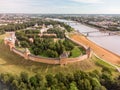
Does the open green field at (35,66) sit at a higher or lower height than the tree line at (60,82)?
lower

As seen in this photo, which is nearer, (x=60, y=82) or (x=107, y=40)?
(x=60, y=82)

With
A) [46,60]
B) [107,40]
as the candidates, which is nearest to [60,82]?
[46,60]

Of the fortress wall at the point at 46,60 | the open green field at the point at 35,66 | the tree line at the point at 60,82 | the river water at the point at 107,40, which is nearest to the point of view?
the tree line at the point at 60,82

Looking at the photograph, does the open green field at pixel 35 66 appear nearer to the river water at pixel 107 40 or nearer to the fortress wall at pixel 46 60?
the fortress wall at pixel 46 60

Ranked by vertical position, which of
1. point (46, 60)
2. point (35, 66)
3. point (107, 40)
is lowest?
point (107, 40)

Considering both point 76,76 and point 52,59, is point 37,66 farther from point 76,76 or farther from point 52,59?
point 76,76

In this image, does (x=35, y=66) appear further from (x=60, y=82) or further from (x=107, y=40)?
(x=107, y=40)

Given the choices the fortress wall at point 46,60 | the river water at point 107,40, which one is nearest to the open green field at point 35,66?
the fortress wall at point 46,60

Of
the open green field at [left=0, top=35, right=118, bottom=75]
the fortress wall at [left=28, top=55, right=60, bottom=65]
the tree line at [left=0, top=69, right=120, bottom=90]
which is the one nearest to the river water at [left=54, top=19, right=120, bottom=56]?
the open green field at [left=0, top=35, right=118, bottom=75]

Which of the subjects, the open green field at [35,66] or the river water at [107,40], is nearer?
the open green field at [35,66]

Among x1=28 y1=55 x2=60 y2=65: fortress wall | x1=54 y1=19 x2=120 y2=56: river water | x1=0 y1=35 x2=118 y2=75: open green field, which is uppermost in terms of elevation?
x1=28 y1=55 x2=60 y2=65: fortress wall

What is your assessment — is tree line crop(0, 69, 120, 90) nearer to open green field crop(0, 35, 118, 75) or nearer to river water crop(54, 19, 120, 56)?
open green field crop(0, 35, 118, 75)
